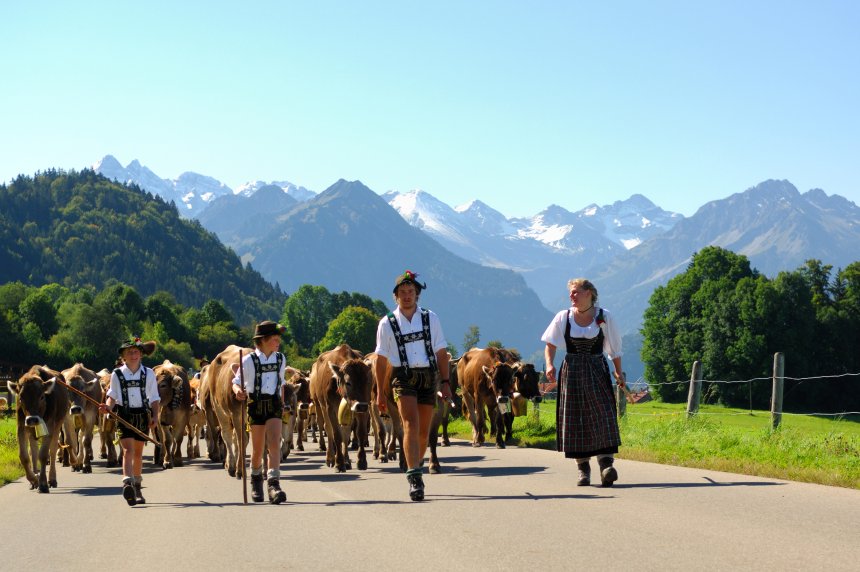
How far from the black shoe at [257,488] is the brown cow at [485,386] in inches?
377

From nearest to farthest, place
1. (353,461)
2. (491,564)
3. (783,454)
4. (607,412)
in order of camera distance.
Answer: (491,564)
(607,412)
(783,454)
(353,461)

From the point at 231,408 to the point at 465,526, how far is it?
673 centimetres

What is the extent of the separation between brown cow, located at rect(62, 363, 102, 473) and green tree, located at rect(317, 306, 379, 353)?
131240 millimetres

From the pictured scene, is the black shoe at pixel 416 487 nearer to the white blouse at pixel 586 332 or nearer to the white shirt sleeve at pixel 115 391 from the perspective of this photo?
the white blouse at pixel 586 332

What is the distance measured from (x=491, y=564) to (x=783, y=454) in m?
8.48

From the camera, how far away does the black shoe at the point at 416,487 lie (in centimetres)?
1159

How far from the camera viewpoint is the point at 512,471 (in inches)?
597

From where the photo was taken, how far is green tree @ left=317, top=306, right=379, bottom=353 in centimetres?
15488

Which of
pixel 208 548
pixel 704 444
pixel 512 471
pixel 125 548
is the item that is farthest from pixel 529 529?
pixel 704 444

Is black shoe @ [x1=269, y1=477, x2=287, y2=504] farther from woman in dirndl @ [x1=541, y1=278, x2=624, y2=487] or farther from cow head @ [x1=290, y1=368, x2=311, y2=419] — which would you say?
cow head @ [x1=290, y1=368, x2=311, y2=419]

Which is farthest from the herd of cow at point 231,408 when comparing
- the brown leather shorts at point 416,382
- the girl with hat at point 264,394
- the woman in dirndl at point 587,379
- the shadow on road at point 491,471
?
the woman in dirndl at point 587,379

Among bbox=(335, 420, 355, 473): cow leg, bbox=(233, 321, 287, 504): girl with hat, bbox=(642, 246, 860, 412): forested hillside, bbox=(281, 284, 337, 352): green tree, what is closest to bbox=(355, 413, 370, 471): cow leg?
bbox=(335, 420, 355, 473): cow leg

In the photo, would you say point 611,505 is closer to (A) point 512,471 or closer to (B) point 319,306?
(A) point 512,471

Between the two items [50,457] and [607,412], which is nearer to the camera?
[607,412]
